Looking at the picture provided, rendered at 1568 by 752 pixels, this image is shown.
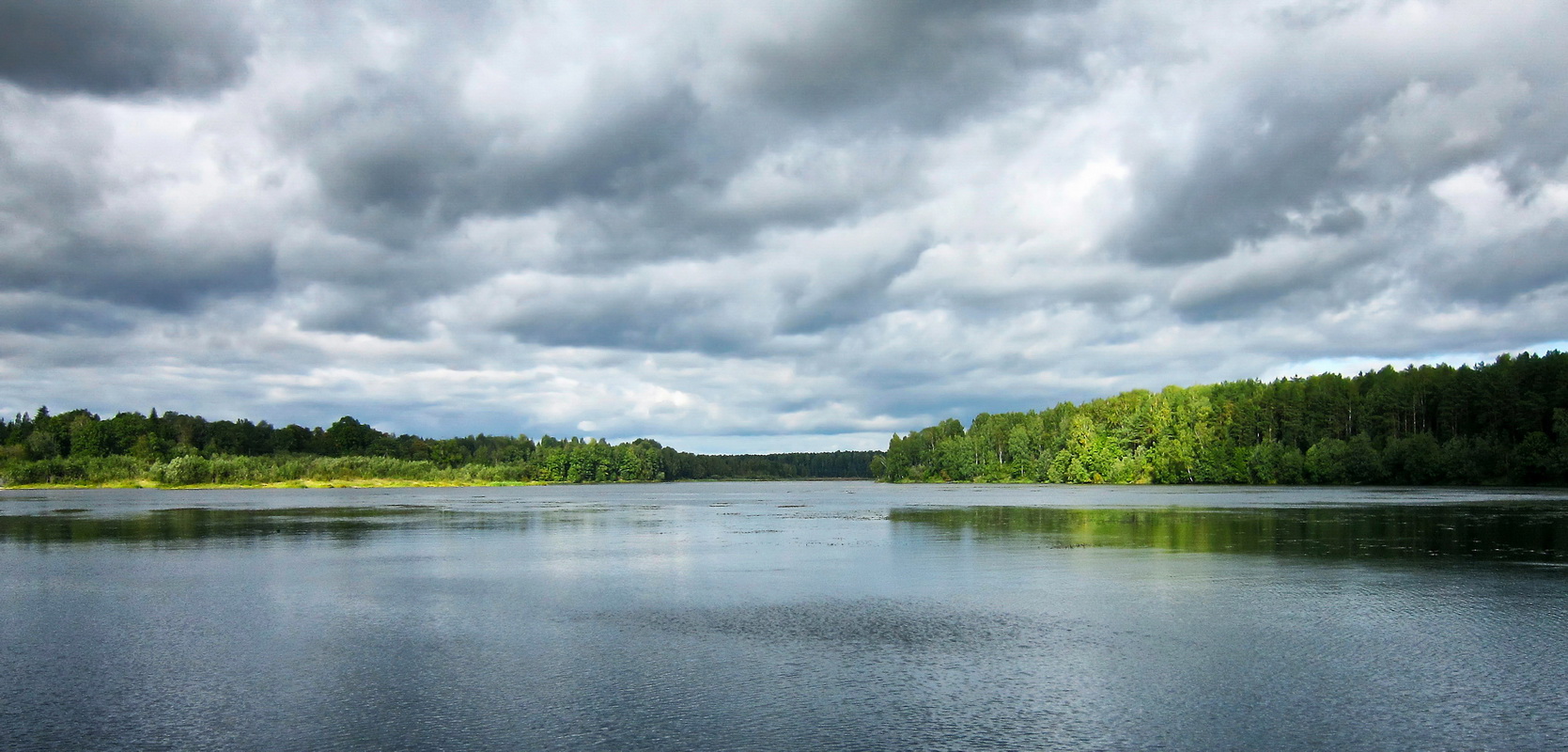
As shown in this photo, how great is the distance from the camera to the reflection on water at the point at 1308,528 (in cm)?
2928

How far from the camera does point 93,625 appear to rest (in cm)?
1734

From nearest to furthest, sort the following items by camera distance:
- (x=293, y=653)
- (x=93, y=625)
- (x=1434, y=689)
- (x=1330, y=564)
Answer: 1. (x=1434, y=689)
2. (x=293, y=653)
3. (x=93, y=625)
4. (x=1330, y=564)

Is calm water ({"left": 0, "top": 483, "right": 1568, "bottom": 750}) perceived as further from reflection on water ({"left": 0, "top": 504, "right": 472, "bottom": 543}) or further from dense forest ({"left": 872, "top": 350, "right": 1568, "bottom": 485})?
dense forest ({"left": 872, "top": 350, "right": 1568, "bottom": 485})

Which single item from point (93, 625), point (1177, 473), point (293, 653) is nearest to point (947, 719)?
point (293, 653)

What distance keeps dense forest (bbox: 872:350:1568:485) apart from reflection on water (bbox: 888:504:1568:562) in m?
54.9

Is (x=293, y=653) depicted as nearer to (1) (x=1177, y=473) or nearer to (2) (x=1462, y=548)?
(2) (x=1462, y=548)

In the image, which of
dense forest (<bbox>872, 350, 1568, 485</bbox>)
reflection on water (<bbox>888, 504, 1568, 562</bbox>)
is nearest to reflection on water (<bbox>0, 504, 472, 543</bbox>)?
reflection on water (<bbox>888, 504, 1568, 562</bbox>)

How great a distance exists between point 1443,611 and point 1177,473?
131 meters

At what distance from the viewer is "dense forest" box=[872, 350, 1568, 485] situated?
101 m

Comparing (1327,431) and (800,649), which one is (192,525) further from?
(1327,431)

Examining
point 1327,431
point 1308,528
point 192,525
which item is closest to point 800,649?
point 1308,528

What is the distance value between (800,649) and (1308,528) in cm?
3278

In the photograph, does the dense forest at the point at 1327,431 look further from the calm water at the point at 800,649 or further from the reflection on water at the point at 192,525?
the reflection on water at the point at 192,525

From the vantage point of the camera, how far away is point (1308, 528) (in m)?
38.6
